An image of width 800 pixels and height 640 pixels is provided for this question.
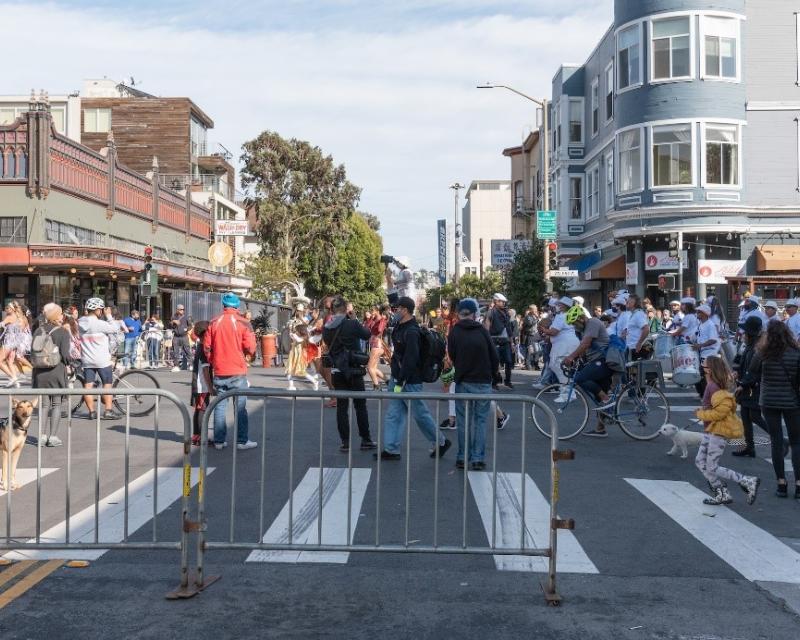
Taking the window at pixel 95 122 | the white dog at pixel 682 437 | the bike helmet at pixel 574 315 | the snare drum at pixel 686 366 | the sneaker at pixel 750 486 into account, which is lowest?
the sneaker at pixel 750 486

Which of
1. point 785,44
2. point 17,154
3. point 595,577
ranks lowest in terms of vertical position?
point 595,577

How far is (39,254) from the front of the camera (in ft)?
99.9

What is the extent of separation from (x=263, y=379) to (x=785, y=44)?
19834 mm

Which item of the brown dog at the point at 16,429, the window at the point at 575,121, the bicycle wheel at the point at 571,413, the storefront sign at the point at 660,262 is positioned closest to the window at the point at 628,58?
the storefront sign at the point at 660,262

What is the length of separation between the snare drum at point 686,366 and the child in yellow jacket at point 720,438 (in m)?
6.30

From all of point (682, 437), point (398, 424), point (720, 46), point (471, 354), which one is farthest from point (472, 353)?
point (720, 46)

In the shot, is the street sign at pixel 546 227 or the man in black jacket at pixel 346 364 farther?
the street sign at pixel 546 227

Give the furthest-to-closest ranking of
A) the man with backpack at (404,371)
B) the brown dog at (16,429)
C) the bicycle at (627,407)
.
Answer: the bicycle at (627,407) → the man with backpack at (404,371) → the brown dog at (16,429)

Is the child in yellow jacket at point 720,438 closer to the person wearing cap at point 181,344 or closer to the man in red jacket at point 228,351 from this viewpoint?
the man in red jacket at point 228,351

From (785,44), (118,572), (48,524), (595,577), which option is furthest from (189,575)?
(785,44)

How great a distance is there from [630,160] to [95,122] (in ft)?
136

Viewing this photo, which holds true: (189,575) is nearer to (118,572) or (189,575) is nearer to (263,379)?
(118,572)

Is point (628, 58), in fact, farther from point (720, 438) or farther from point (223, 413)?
point (720, 438)

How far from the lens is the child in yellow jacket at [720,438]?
8508mm
